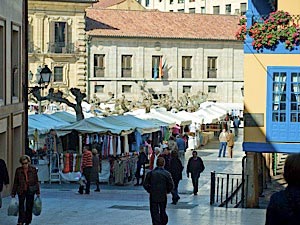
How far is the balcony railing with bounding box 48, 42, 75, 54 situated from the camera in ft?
186

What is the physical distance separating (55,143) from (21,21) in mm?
5865

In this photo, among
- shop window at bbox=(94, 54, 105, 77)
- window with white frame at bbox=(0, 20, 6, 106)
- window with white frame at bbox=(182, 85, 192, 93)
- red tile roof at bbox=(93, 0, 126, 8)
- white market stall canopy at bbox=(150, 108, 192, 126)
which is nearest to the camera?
window with white frame at bbox=(0, 20, 6, 106)

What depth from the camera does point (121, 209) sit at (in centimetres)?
1866

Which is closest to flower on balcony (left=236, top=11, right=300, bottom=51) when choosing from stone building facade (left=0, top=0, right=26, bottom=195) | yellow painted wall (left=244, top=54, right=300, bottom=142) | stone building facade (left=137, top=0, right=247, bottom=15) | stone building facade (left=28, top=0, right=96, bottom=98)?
yellow painted wall (left=244, top=54, right=300, bottom=142)

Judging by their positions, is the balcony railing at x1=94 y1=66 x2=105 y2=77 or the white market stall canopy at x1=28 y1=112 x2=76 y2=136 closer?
the white market stall canopy at x1=28 y1=112 x2=76 y2=136

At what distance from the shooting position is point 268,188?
78.2 ft

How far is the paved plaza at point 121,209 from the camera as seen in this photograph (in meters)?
16.4

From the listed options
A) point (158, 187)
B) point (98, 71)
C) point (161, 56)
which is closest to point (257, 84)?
point (158, 187)

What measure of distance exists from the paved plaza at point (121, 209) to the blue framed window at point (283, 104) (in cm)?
187

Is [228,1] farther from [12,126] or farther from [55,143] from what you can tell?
[12,126]

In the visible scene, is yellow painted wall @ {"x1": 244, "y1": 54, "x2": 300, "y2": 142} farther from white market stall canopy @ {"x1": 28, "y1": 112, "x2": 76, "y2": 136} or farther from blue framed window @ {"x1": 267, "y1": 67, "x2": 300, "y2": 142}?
white market stall canopy @ {"x1": 28, "y1": 112, "x2": 76, "y2": 136}

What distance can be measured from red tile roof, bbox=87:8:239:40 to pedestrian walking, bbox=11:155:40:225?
44170mm

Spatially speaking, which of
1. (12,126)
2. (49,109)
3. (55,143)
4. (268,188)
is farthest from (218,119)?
(12,126)

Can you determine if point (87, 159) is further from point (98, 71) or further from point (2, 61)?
point (98, 71)
